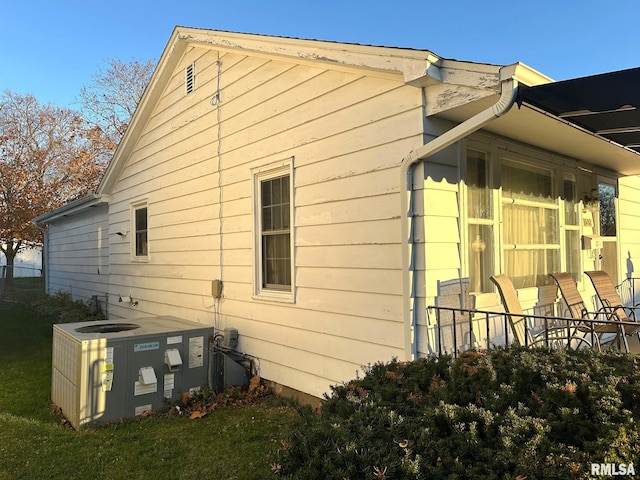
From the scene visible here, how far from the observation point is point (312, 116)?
4.56m

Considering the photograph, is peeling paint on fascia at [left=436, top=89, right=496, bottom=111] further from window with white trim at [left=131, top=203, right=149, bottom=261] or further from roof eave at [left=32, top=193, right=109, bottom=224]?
roof eave at [left=32, top=193, right=109, bottom=224]

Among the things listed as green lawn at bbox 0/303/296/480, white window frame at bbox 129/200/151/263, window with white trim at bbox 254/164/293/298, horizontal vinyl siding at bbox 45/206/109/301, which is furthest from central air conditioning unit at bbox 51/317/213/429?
horizontal vinyl siding at bbox 45/206/109/301

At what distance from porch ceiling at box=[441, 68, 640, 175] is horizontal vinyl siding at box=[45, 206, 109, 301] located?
875 centimetres

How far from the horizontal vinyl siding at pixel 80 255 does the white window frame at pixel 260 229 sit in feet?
19.6

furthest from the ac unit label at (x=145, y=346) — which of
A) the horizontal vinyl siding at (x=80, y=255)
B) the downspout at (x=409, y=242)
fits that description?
the horizontal vinyl siding at (x=80, y=255)

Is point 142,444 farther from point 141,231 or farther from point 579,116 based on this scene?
point 141,231

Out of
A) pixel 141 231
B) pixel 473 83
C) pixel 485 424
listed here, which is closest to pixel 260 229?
pixel 473 83

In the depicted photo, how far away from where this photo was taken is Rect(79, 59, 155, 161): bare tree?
24.4m

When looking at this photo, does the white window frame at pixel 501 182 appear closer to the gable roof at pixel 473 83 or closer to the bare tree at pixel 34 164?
the gable roof at pixel 473 83

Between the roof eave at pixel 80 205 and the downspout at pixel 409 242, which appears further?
the roof eave at pixel 80 205

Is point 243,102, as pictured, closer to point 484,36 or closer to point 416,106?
point 416,106

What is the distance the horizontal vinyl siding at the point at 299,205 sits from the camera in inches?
150

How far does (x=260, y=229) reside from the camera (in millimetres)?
5355

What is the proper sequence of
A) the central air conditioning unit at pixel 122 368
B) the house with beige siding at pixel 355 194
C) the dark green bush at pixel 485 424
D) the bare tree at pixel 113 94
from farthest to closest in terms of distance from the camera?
the bare tree at pixel 113 94, the central air conditioning unit at pixel 122 368, the house with beige siding at pixel 355 194, the dark green bush at pixel 485 424
